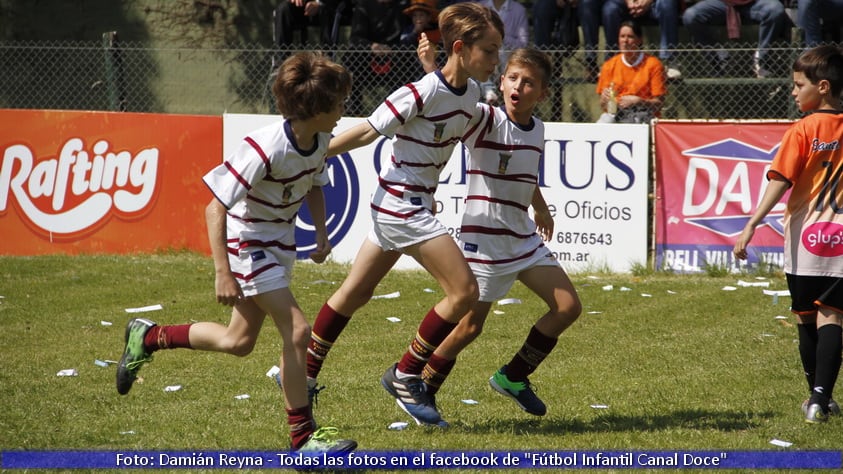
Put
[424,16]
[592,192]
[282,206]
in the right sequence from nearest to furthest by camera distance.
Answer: [282,206] < [592,192] < [424,16]

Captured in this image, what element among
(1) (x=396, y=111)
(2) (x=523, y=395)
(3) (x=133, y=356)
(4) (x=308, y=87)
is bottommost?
(2) (x=523, y=395)

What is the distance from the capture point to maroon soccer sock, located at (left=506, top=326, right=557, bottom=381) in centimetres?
521

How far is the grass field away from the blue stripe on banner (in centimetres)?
13

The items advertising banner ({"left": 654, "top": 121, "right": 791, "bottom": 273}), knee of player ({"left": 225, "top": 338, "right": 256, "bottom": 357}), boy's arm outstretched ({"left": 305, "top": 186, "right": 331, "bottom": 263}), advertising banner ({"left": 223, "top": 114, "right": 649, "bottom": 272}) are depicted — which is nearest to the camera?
knee of player ({"left": 225, "top": 338, "right": 256, "bottom": 357})

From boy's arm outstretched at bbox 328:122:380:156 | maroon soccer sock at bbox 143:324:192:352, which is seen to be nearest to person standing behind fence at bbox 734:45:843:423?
boy's arm outstretched at bbox 328:122:380:156

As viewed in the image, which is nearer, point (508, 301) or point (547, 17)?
point (508, 301)

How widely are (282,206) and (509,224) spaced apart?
121 centimetres

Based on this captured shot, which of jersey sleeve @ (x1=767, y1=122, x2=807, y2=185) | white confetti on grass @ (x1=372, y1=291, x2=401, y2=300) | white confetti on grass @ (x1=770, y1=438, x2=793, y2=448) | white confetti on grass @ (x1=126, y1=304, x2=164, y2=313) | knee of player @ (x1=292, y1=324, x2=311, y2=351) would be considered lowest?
white confetti on grass @ (x1=372, y1=291, x2=401, y2=300)

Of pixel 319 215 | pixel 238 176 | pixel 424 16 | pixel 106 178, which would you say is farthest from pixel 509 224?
pixel 424 16

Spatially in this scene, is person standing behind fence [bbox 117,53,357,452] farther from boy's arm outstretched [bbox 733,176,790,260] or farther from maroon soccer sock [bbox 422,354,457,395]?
boy's arm outstretched [bbox 733,176,790,260]

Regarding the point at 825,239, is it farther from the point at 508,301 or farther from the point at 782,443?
the point at 508,301

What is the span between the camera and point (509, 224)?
512 cm

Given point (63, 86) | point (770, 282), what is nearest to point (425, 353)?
point (770, 282)

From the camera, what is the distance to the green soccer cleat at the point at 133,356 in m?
5.02
